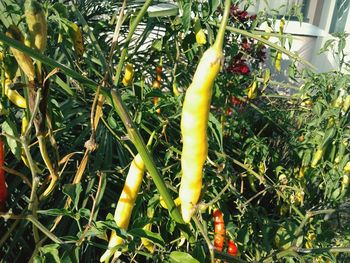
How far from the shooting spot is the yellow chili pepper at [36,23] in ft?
2.17

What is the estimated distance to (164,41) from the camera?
144cm

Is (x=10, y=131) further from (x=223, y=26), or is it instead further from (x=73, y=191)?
(x=223, y=26)

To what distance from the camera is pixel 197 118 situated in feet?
1.86

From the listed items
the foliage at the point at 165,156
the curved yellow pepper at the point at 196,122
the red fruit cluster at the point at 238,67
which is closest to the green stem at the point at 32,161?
the foliage at the point at 165,156

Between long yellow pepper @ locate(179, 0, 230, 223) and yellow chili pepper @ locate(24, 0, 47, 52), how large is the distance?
0.27 m

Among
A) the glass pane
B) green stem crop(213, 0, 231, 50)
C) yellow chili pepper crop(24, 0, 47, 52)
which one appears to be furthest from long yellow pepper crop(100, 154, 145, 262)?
the glass pane

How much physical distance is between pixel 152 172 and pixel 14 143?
0.91 feet

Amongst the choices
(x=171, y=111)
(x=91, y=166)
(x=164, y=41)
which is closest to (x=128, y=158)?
(x=91, y=166)

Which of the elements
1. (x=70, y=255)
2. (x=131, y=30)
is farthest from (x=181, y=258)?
(x=131, y=30)

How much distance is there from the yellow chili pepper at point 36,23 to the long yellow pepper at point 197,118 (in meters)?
0.27

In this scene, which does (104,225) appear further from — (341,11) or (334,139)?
(341,11)

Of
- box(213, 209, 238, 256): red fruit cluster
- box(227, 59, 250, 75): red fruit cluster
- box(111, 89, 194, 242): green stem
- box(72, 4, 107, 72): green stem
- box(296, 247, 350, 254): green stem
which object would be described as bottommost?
box(213, 209, 238, 256): red fruit cluster

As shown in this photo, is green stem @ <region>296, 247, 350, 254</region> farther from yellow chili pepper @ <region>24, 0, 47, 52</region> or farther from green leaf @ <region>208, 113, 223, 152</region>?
yellow chili pepper @ <region>24, 0, 47, 52</region>

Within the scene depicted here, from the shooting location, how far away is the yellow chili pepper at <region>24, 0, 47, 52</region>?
0.66m
